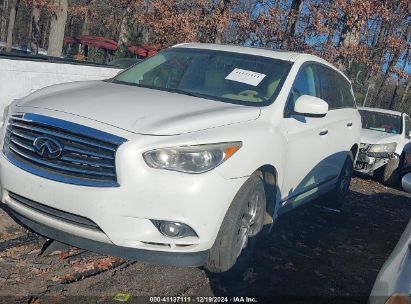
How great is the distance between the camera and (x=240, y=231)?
12.8 feet

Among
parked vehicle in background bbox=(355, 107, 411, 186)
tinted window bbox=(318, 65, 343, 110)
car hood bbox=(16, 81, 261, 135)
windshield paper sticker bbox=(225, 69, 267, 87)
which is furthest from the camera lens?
parked vehicle in background bbox=(355, 107, 411, 186)

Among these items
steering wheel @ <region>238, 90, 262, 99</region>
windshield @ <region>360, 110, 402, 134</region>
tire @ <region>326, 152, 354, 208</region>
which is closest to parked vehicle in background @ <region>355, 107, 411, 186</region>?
windshield @ <region>360, 110, 402, 134</region>

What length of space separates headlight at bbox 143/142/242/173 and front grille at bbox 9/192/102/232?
1.95ft

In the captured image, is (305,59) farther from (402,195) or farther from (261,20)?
(261,20)

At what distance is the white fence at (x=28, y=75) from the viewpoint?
6371 mm

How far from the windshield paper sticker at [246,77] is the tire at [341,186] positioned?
2569 mm

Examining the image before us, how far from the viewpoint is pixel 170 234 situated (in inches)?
131

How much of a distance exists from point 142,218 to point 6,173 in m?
1.15

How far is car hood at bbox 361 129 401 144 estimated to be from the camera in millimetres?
9719

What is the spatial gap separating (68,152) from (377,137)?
7.83 m

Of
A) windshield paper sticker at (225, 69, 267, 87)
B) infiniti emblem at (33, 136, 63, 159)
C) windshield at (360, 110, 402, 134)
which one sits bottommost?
windshield at (360, 110, 402, 134)

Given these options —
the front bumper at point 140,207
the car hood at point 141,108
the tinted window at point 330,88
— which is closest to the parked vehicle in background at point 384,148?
the tinted window at point 330,88

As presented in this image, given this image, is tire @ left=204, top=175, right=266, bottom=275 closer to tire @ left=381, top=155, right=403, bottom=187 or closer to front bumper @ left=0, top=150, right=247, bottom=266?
front bumper @ left=0, top=150, right=247, bottom=266

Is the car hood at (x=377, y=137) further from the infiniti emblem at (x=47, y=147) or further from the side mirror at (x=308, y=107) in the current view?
the infiniti emblem at (x=47, y=147)
